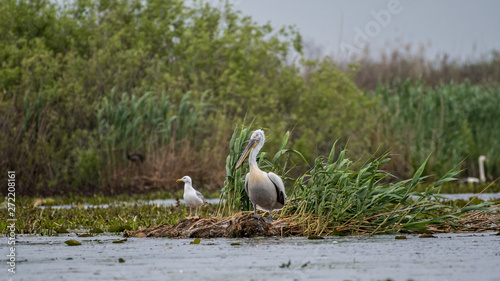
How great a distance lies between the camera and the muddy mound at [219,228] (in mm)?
9086

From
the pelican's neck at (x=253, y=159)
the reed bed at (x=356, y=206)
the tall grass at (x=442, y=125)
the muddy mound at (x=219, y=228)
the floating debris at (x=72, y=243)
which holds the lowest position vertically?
the floating debris at (x=72, y=243)

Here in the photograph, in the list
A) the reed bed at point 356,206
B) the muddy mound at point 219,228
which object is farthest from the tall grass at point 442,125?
the muddy mound at point 219,228

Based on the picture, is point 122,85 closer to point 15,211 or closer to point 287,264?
point 15,211

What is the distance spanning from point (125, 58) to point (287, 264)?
604 inches

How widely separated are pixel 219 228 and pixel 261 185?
781 mm

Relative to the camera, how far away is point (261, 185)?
898 cm

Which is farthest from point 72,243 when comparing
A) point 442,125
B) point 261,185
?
point 442,125

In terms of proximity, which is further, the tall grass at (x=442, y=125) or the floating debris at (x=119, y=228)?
the tall grass at (x=442, y=125)

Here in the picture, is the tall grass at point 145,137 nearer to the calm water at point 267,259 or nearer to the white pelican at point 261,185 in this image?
the white pelican at point 261,185

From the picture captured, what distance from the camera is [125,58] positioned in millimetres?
21016

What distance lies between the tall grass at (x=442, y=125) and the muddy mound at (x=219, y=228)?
43.1 feet

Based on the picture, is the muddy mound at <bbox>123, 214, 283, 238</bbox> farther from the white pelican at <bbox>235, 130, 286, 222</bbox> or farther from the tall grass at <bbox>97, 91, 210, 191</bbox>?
the tall grass at <bbox>97, 91, 210, 191</bbox>

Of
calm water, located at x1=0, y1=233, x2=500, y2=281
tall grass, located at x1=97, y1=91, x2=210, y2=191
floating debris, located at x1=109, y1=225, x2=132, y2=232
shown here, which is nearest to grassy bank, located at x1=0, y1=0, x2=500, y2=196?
tall grass, located at x1=97, y1=91, x2=210, y2=191

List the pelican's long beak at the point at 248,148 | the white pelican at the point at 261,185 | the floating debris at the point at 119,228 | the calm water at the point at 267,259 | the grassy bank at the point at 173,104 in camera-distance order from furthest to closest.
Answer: the grassy bank at the point at 173,104 → the floating debris at the point at 119,228 → the pelican's long beak at the point at 248,148 → the white pelican at the point at 261,185 → the calm water at the point at 267,259
